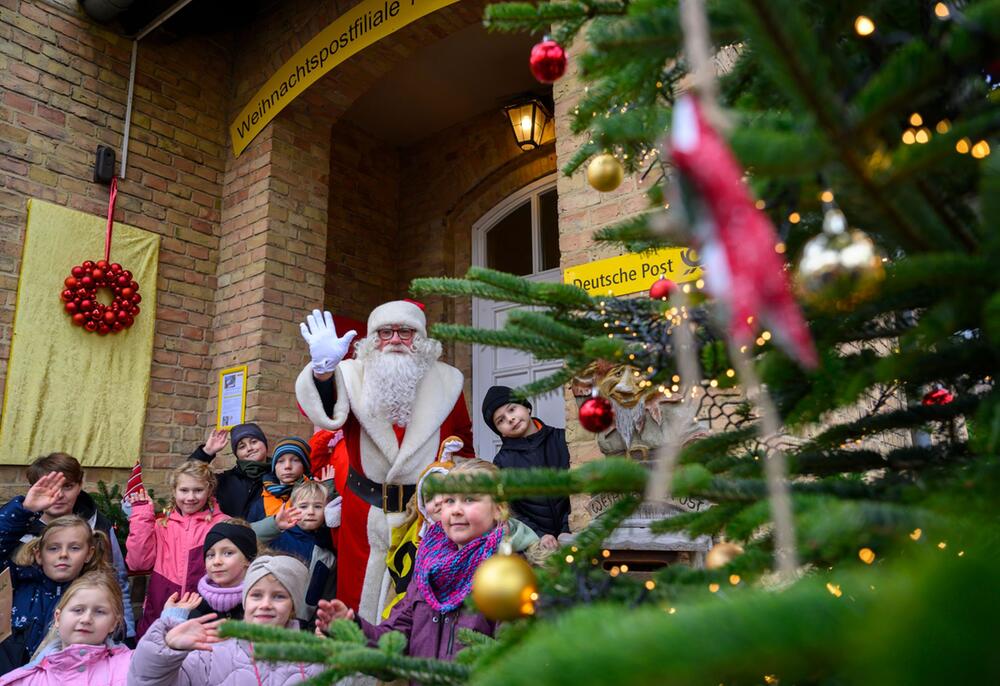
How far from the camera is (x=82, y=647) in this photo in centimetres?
232

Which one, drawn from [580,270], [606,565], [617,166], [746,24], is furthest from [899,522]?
[580,270]

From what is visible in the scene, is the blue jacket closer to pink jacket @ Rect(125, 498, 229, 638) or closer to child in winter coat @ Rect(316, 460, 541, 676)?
pink jacket @ Rect(125, 498, 229, 638)

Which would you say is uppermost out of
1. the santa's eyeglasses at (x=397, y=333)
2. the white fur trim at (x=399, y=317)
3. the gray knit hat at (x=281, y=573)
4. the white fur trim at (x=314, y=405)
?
the white fur trim at (x=399, y=317)

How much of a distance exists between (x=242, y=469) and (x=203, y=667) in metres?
2.22

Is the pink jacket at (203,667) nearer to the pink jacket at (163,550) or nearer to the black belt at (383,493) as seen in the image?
the black belt at (383,493)

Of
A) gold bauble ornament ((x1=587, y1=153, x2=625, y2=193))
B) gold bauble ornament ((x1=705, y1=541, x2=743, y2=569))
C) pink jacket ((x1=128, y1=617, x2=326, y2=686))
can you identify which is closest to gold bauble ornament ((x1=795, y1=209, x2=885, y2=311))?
gold bauble ornament ((x1=705, y1=541, x2=743, y2=569))

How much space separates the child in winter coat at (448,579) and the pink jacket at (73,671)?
84 cm

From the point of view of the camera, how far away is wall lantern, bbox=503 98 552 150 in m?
5.88

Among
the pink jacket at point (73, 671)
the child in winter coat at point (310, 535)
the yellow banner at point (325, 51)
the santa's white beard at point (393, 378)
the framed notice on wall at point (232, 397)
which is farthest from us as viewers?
the framed notice on wall at point (232, 397)

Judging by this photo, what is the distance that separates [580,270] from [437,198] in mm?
3793

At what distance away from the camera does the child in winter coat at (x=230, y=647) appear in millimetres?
2020

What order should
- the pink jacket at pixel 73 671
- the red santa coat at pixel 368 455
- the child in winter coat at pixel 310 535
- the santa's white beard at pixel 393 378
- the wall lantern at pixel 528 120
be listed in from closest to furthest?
the pink jacket at pixel 73 671 < the red santa coat at pixel 368 455 < the child in winter coat at pixel 310 535 < the santa's white beard at pixel 393 378 < the wall lantern at pixel 528 120

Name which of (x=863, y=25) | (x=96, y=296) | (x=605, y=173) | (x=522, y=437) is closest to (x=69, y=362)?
(x=96, y=296)

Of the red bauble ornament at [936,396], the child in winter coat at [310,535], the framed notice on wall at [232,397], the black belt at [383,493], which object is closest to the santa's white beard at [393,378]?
the black belt at [383,493]
